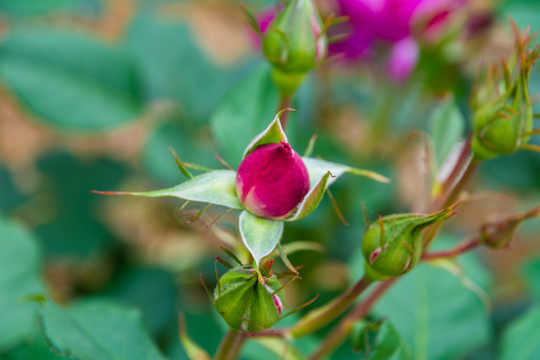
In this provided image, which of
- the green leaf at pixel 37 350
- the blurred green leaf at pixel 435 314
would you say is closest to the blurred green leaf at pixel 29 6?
the green leaf at pixel 37 350

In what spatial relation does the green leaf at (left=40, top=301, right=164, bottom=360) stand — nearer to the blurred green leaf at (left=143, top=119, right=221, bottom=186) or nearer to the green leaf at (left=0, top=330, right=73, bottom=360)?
the green leaf at (left=0, top=330, right=73, bottom=360)

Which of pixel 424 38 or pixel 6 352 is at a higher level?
pixel 424 38

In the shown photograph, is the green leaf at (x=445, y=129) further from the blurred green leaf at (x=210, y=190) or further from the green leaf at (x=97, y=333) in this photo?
the green leaf at (x=97, y=333)

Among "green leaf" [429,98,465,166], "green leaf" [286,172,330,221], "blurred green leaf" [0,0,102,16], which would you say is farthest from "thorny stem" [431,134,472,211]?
"blurred green leaf" [0,0,102,16]

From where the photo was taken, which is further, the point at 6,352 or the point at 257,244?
the point at 6,352

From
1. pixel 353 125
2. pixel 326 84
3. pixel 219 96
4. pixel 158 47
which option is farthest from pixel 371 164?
pixel 353 125

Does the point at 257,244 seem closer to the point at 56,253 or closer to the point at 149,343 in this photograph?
the point at 149,343
